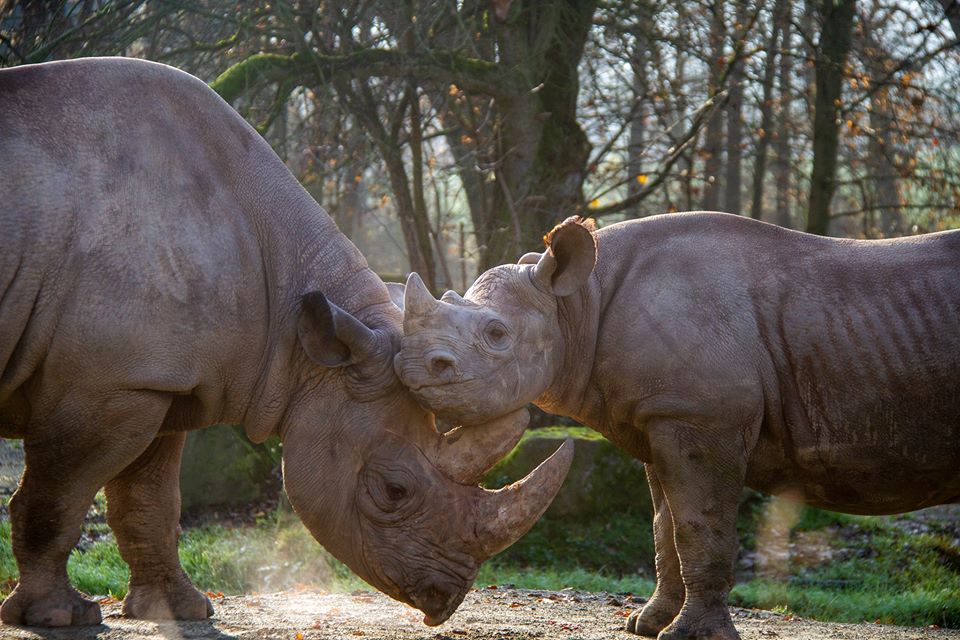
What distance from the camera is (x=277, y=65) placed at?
32.8 feet

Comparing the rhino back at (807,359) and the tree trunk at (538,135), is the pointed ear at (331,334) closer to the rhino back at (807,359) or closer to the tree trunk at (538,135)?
the rhino back at (807,359)

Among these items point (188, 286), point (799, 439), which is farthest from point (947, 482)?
point (188, 286)

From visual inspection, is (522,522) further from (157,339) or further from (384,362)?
(157,339)

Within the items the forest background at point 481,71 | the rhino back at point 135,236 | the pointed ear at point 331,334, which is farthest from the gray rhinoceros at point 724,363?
the forest background at point 481,71

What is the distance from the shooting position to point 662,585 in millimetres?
5938

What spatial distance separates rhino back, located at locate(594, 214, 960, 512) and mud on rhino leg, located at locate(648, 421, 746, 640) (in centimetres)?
12

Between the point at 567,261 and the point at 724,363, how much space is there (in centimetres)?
84

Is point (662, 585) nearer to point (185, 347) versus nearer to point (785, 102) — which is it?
point (185, 347)

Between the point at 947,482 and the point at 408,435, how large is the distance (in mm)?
2495

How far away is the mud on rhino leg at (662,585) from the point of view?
5844 mm

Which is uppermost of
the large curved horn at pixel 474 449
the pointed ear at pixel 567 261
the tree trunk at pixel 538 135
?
the tree trunk at pixel 538 135

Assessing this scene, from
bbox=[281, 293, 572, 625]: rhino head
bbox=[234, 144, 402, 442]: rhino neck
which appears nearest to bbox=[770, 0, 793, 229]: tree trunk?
bbox=[234, 144, 402, 442]: rhino neck

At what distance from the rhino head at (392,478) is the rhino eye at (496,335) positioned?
322 mm

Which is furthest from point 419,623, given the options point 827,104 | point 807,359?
point 827,104
